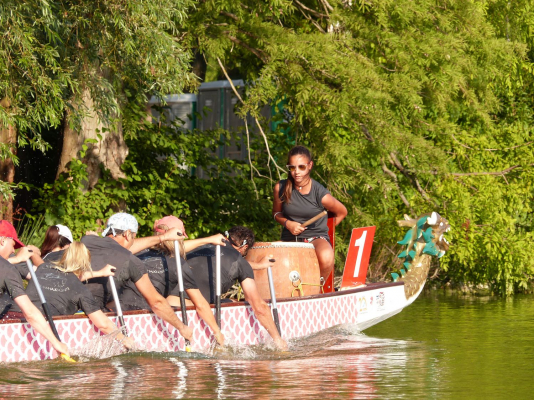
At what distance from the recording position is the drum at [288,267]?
10508 mm

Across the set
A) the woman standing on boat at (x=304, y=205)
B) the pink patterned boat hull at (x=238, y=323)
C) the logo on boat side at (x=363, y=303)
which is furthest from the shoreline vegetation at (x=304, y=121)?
the logo on boat side at (x=363, y=303)

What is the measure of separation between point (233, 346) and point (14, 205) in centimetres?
669

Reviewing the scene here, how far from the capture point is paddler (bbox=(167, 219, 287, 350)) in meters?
9.52

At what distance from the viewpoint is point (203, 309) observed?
9508 millimetres

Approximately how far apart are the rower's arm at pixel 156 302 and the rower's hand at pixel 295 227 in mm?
1971

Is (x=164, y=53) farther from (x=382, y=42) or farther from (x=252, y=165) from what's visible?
(x=252, y=165)

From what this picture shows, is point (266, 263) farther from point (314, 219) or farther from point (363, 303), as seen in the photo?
point (363, 303)

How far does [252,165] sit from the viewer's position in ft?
53.6

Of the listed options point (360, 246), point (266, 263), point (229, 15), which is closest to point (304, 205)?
point (266, 263)

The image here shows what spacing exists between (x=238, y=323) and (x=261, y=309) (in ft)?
1.32

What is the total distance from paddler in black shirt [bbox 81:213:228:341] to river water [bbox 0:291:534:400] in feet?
1.57

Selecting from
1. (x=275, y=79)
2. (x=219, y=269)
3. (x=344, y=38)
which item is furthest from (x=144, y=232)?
(x=219, y=269)

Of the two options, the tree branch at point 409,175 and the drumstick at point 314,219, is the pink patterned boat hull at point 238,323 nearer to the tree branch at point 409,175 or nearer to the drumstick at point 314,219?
the drumstick at point 314,219

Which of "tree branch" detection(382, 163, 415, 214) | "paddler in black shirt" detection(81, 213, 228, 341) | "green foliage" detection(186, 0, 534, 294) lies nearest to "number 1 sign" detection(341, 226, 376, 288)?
"green foliage" detection(186, 0, 534, 294)
